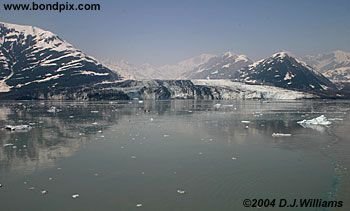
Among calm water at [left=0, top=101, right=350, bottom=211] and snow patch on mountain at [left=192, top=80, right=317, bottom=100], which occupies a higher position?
snow patch on mountain at [left=192, top=80, right=317, bottom=100]

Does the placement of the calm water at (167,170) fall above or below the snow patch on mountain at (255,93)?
below

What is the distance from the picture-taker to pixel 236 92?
523 feet

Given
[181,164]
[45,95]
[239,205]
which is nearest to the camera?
[239,205]

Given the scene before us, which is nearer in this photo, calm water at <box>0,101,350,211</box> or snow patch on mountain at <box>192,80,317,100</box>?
calm water at <box>0,101,350,211</box>

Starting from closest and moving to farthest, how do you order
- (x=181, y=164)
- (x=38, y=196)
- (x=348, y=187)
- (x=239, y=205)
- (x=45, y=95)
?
1. (x=239, y=205)
2. (x=38, y=196)
3. (x=348, y=187)
4. (x=181, y=164)
5. (x=45, y=95)

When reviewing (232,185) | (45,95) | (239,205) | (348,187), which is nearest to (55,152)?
(232,185)

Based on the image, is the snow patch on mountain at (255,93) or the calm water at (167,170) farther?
the snow patch on mountain at (255,93)

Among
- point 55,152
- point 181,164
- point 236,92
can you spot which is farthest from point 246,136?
point 236,92

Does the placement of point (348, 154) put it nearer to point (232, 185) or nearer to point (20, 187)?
point (232, 185)

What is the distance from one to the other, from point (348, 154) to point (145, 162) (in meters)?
12.4

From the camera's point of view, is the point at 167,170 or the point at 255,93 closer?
the point at 167,170

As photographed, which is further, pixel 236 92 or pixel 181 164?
pixel 236 92

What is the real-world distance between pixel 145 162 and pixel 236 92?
459 ft

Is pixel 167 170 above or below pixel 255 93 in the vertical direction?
below
